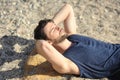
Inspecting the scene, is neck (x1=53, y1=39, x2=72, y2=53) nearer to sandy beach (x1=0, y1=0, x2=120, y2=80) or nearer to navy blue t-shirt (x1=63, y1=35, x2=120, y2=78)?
navy blue t-shirt (x1=63, y1=35, x2=120, y2=78)

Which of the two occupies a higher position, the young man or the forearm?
the forearm

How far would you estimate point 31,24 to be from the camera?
5051 mm

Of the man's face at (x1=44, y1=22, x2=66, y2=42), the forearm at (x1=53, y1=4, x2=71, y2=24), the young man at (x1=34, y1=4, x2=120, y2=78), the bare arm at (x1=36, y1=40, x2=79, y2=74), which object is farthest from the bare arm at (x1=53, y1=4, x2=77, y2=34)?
the bare arm at (x1=36, y1=40, x2=79, y2=74)

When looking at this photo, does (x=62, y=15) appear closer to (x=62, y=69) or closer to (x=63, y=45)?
(x=63, y=45)

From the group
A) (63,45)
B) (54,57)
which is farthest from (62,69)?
(63,45)

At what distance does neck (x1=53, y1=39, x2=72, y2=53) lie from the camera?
404 cm

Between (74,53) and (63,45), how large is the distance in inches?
5.8

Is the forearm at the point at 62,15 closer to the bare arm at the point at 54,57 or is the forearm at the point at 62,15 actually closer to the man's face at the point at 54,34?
the man's face at the point at 54,34

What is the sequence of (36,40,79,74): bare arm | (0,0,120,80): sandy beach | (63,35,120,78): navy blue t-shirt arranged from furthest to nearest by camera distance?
(0,0,120,80): sandy beach < (63,35,120,78): navy blue t-shirt < (36,40,79,74): bare arm

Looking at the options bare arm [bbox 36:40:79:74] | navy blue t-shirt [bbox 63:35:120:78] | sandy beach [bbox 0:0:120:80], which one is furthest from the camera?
sandy beach [bbox 0:0:120:80]

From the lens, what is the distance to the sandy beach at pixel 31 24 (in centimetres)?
435

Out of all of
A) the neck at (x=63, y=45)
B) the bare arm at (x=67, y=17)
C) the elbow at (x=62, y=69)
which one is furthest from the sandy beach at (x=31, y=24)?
the bare arm at (x=67, y=17)

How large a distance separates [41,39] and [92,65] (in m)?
0.61

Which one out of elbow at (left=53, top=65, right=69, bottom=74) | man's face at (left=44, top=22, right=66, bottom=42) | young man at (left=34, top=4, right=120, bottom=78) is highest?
man's face at (left=44, top=22, right=66, bottom=42)
